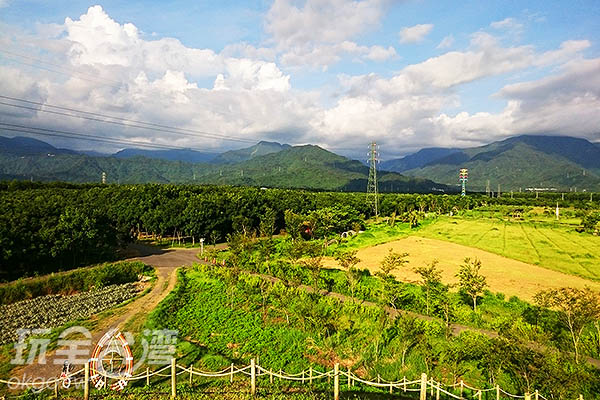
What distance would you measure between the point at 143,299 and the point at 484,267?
42628 millimetres

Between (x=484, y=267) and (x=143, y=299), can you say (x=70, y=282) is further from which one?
(x=484, y=267)

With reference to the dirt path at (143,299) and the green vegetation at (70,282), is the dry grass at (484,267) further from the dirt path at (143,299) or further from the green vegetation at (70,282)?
the green vegetation at (70,282)

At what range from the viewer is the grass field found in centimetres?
4459

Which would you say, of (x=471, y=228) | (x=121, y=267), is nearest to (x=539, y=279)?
(x=471, y=228)

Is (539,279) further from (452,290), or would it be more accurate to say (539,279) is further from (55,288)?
(55,288)

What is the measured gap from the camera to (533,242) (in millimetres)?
60438

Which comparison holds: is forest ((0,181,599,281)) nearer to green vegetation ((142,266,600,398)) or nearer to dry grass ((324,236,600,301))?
dry grass ((324,236,600,301))

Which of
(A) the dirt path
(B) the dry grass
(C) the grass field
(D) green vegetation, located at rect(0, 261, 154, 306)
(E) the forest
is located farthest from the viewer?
(C) the grass field

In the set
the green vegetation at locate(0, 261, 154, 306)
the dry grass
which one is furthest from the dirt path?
the dry grass

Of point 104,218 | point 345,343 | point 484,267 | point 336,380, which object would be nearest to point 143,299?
point 345,343

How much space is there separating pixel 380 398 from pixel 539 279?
33.5 m

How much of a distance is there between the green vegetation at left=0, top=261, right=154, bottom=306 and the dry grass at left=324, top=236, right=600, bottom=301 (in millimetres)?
25590

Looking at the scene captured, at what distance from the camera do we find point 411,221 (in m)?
84.4

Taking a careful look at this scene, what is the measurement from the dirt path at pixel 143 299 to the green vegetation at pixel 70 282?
3.46 m
